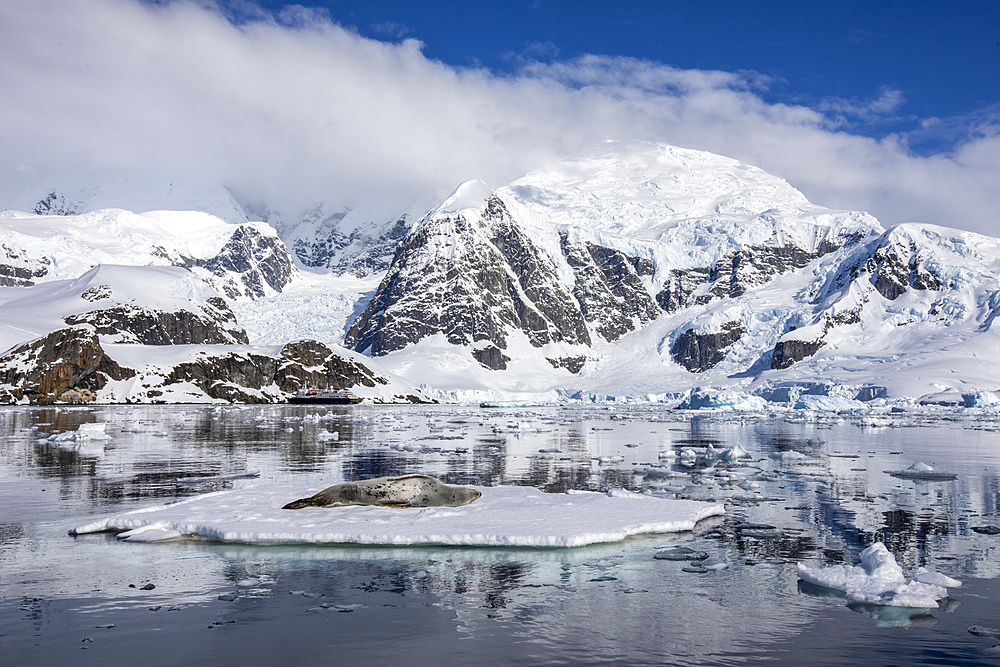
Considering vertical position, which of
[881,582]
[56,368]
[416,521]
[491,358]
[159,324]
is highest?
[159,324]

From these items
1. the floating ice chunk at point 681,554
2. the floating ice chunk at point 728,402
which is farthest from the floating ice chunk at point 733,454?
the floating ice chunk at point 728,402

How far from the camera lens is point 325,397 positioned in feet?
395

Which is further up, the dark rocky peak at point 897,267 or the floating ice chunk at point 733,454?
the dark rocky peak at point 897,267

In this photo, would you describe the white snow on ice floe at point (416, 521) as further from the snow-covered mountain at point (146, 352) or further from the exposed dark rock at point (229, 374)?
the exposed dark rock at point (229, 374)

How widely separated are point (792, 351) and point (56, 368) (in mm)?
132843

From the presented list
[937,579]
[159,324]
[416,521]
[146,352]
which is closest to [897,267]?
[146,352]

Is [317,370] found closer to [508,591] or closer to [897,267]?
[508,591]

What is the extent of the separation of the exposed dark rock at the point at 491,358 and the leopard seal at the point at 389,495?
573 feet

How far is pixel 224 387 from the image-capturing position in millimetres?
115875

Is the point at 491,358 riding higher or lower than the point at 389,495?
higher

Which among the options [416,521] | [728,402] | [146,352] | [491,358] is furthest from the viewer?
[491,358]

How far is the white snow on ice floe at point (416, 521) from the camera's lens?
13164 millimetres

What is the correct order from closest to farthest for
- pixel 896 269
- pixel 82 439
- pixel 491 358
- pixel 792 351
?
1. pixel 82 439
2. pixel 792 351
3. pixel 896 269
4. pixel 491 358

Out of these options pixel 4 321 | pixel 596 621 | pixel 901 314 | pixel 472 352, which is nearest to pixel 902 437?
pixel 596 621
